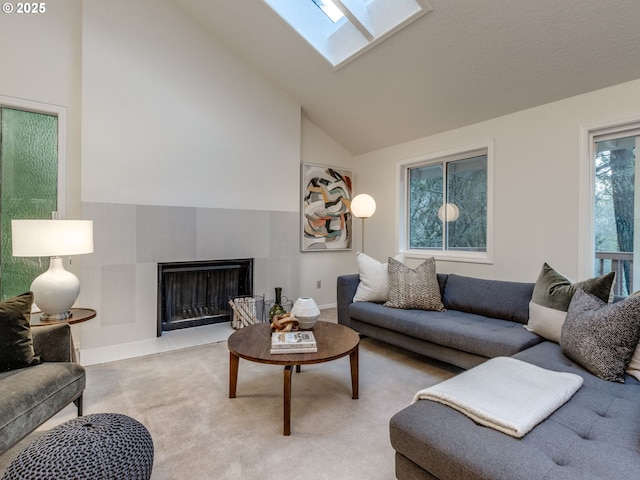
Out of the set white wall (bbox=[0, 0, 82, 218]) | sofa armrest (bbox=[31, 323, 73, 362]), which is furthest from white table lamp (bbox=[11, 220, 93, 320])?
white wall (bbox=[0, 0, 82, 218])

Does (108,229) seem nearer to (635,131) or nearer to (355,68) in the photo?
(355,68)

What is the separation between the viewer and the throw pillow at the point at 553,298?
1.96m

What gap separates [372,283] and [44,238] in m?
2.63

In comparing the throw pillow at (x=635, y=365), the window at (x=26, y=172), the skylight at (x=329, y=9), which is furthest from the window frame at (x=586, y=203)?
the window at (x=26, y=172)

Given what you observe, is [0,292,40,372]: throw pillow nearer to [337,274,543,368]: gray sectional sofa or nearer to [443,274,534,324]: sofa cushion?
[337,274,543,368]: gray sectional sofa

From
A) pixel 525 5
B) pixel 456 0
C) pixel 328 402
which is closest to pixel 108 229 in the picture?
pixel 328 402

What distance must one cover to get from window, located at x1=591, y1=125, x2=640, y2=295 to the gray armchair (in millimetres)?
3849

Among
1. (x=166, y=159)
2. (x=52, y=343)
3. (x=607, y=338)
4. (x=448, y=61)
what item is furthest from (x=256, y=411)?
(x=448, y=61)

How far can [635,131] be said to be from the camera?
8.38 feet

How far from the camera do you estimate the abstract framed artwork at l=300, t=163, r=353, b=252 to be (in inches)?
179

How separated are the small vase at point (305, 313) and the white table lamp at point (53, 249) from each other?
1.53 meters

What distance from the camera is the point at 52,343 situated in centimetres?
182

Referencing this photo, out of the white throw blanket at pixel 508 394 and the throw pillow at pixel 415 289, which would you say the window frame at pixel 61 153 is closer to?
the throw pillow at pixel 415 289

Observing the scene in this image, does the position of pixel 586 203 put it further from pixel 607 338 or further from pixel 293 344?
pixel 293 344
